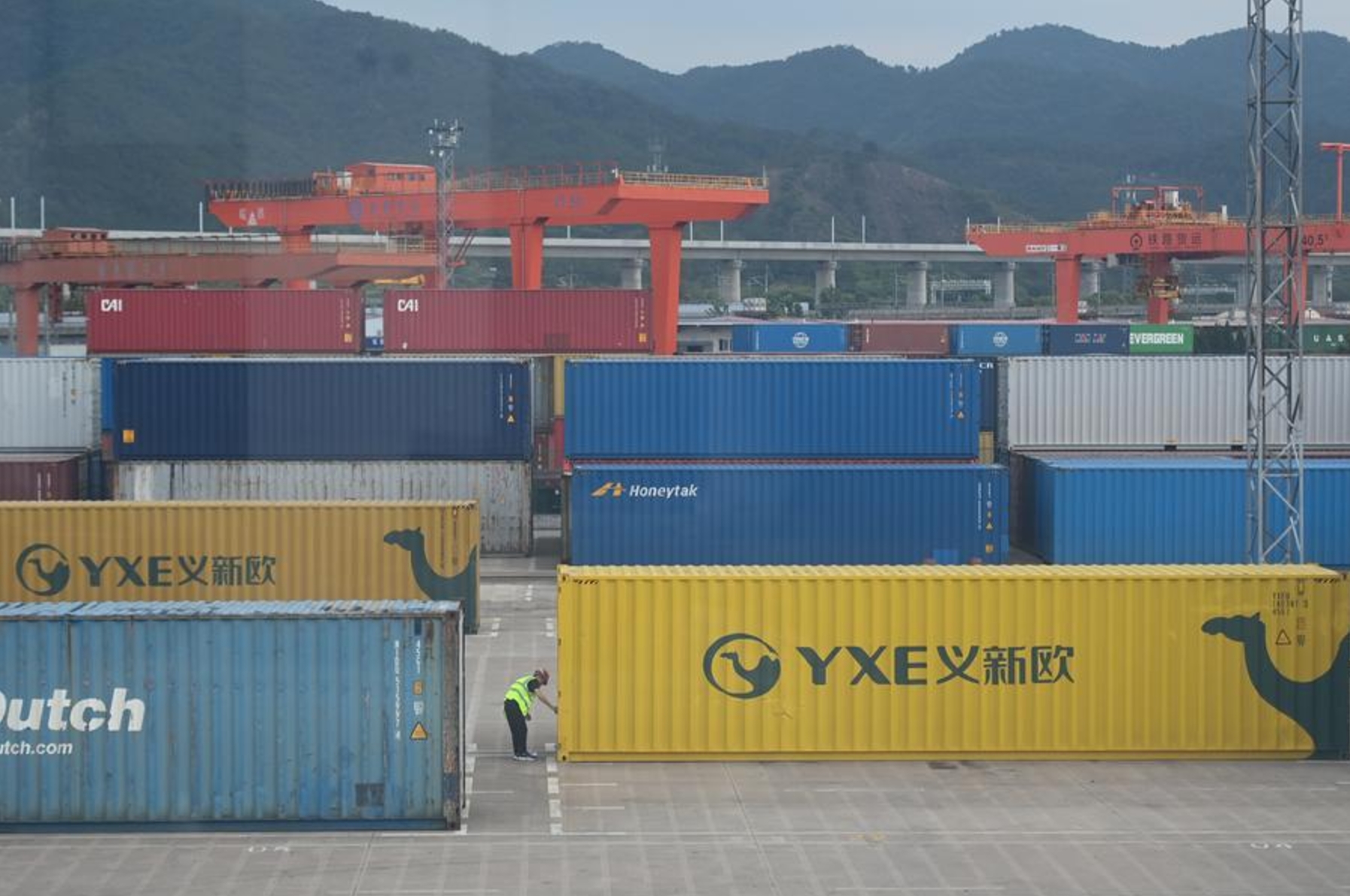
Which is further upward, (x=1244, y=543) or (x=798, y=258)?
(x=798, y=258)

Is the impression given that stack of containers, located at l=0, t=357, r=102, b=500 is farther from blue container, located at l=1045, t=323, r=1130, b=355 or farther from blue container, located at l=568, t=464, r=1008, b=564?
blue container, located at l=1045, t=323, r=1130, b=355

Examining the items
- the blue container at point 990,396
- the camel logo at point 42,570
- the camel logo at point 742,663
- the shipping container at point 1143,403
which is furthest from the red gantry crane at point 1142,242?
the camel logo at point 742,663

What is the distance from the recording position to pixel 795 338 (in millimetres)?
67125

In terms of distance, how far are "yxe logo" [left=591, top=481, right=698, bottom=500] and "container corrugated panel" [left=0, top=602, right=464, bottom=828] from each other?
1565 cm

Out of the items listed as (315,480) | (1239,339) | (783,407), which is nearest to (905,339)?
(1239,339)

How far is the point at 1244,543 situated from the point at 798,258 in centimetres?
11955

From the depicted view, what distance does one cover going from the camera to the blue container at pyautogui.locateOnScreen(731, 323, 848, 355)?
220 ft

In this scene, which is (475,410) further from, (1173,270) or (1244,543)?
(1173,270)

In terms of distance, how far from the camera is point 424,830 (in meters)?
18.7

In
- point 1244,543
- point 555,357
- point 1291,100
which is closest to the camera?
point 1291,100

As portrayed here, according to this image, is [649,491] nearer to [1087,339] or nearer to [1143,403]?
[1143,403]

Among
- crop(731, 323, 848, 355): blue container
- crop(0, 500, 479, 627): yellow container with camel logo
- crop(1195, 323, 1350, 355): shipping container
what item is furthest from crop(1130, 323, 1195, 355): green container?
crop(0, 500, 479, 627): yellow container with camel logo

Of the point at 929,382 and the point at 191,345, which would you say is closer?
the point at 929,382

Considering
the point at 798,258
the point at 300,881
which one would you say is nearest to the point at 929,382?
the point at 300,881
